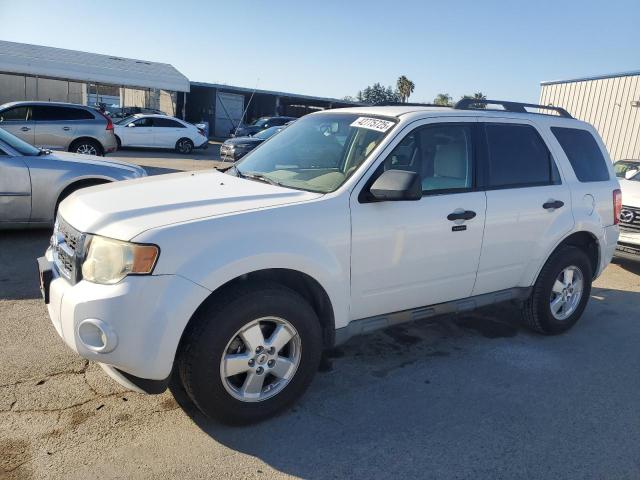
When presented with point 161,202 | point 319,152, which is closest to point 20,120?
point 319,152

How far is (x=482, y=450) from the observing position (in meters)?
2.96

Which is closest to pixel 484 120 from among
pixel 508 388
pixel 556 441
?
pixel 508 388

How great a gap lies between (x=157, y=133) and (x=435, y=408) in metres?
19.9

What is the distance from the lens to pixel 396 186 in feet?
10.4

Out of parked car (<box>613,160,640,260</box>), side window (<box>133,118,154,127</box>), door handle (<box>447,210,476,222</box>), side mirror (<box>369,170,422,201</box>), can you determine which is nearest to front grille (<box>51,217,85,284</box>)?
side mirror (<box>369,170,422,201</box>)

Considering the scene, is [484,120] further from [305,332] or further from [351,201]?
[305,332]

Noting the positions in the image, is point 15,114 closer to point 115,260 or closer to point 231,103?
point 115,260

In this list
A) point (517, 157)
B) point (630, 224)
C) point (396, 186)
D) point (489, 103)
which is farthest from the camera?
point (630, 224)

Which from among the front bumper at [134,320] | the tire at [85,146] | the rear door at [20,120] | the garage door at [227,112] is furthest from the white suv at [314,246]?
the garage door at [227,112]

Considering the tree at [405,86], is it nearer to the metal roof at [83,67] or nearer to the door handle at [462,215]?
the metal roof at [83,67]

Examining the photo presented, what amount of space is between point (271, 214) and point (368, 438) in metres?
1.39

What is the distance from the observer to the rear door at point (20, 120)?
13.5 m

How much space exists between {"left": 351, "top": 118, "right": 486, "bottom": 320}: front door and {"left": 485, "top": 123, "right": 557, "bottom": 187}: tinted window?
0.22 m

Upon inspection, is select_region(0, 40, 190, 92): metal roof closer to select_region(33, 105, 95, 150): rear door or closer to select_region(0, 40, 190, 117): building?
select_region(0, 40, 190, 117): building
